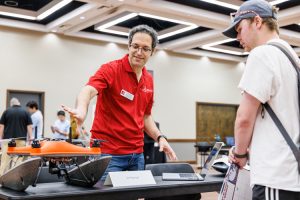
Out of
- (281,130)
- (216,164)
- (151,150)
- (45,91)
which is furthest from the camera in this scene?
(45,91)

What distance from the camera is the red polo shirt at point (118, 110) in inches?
78.5

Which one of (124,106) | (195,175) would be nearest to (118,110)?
(124,106)

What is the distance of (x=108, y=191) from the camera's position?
140 cm

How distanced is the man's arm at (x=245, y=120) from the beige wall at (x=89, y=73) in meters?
8.77

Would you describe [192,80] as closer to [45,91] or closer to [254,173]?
[45,91]

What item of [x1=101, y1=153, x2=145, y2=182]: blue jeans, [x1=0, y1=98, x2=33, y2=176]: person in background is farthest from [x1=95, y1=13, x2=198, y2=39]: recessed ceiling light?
[x1=101, y1=153, x2=145, y2=182]: blue jeans

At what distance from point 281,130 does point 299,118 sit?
0.26ft

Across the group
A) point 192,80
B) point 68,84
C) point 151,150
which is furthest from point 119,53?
point 151,150

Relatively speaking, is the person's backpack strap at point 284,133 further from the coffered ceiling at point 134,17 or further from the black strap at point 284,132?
the coffered ceiling at point 134,17

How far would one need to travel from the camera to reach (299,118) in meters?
1.27

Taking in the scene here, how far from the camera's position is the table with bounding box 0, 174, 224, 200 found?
1280 millimetres

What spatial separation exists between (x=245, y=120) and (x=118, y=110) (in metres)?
0.86

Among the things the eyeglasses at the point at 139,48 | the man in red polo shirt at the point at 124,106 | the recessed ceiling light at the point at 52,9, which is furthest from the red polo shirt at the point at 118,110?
the recessed ceiling light at the point at 52,9

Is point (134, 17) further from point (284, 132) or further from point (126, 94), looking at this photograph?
point (284, 132)
